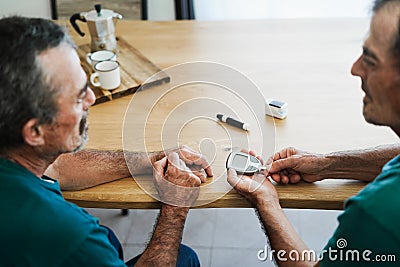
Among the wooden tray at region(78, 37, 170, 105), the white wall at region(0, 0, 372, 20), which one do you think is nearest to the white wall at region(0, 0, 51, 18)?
the white wall at region(0, 0, 372, 20)

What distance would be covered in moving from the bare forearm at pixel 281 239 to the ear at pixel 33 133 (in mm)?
559

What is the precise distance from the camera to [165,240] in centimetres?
145

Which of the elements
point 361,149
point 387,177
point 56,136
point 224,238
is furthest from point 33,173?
point 224,238

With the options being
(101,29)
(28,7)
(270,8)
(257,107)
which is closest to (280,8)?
(270,8)

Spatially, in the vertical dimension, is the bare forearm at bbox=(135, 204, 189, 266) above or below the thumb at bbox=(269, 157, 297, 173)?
below

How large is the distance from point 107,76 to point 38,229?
0.76 meters

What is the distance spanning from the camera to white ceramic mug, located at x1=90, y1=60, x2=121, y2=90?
5.92 ft

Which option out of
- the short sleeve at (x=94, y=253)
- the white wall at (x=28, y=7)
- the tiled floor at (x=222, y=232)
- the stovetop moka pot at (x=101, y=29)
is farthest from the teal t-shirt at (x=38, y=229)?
the white wall at (x=28, y=7)

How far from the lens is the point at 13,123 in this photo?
1173 mm

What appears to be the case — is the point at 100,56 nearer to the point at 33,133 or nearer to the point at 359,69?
the point at 33,133

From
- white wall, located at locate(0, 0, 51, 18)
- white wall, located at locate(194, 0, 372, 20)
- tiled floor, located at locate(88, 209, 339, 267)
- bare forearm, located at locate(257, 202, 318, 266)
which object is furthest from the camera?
white wall, located at locate(0, 0, 51, 18)

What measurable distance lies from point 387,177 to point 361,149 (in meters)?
0.43

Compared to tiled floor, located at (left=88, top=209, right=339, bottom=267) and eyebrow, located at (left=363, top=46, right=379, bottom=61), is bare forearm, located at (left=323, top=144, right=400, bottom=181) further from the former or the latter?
tiled floor, located at (left=88, top=209, right=339, bottom=267)

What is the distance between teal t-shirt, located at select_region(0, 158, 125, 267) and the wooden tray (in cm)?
64
